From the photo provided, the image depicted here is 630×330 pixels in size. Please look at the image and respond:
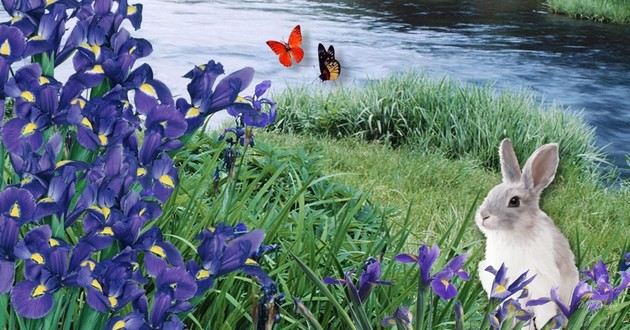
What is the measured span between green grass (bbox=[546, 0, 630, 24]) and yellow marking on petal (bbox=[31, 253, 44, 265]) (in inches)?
823

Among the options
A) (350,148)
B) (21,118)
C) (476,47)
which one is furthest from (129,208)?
(476,47)

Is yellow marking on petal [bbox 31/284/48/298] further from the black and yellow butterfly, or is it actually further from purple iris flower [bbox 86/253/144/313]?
the black and yellow butterfly

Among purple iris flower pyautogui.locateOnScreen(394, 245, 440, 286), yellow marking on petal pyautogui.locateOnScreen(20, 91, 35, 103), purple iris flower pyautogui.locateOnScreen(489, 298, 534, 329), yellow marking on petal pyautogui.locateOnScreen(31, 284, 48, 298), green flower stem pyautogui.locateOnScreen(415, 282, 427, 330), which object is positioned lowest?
purple iris flower pyautogui.locateOnScreen(489, 298, 534, 329)

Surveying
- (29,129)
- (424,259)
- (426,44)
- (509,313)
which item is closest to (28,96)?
(29,129)

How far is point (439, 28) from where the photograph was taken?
66.1 ft

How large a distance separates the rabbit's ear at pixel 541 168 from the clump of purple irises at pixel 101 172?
3.20 ft

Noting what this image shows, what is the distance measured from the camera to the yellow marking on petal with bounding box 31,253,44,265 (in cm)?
144

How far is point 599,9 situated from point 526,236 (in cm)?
1977

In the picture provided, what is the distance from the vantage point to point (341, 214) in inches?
140

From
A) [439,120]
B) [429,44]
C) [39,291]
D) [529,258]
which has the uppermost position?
[39,291]

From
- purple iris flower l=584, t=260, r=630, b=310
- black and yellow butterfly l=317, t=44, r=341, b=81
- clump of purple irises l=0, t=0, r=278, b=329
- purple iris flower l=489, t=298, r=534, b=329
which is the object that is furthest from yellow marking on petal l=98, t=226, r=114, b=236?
black and yellow butterfly l=317, t=44, r=341, b=81

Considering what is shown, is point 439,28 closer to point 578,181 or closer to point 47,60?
point 578,181

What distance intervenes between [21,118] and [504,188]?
4.80 feet

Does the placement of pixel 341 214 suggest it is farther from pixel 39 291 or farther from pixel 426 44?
pixel 426 44
